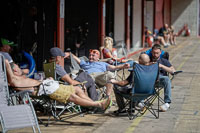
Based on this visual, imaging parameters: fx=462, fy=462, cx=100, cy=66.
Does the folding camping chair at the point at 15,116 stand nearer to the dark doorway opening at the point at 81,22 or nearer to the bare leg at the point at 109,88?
the bare leg at the point at 109,88

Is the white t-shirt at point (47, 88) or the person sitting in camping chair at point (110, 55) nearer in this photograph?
the white t-shirt at point (47, 88)

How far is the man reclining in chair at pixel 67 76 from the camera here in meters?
7.31

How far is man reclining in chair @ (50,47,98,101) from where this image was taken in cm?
731

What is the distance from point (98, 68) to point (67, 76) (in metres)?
1.20

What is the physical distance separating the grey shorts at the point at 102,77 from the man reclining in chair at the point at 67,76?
472mm

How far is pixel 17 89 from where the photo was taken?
21.8ft

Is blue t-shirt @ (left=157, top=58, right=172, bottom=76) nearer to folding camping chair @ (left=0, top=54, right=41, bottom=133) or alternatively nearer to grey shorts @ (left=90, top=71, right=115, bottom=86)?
grey shorts @ (left=90, top=71, right=115, bottom=86)

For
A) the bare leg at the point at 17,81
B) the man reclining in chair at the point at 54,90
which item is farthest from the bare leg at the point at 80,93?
the bare leg at the point at 17,81

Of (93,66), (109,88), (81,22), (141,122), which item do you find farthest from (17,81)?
(81,22)

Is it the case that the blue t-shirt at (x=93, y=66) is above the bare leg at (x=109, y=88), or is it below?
above

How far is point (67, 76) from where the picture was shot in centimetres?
734

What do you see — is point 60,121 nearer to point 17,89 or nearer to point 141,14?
point 17,89

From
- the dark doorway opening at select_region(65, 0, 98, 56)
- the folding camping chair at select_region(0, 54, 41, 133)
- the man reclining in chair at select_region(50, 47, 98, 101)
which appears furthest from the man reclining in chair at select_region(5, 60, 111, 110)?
the dark doorway opening at select_region(65, 0, 98, 56)

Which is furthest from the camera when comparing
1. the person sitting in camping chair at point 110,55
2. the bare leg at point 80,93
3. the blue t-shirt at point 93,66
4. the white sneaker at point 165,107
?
the person sitting in camping chair at point 110,55
